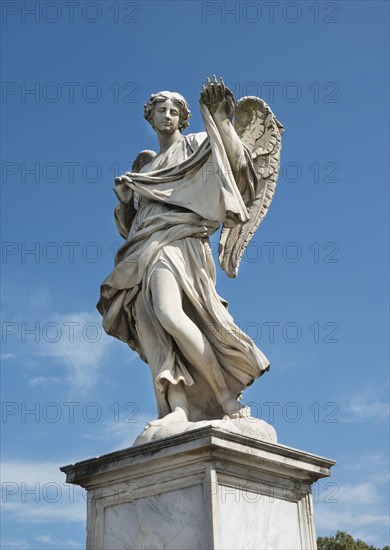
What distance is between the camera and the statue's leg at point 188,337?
7.21 meters

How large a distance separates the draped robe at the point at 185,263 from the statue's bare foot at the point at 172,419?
230mm

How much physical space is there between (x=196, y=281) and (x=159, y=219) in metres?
0.75

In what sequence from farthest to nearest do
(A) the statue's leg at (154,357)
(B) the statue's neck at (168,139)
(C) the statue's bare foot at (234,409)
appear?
1. (B) the statue's neck at (168,139)
2. (C) the statue's bare foot at (234,409)
3. (A) the statue's leg at (154,357)

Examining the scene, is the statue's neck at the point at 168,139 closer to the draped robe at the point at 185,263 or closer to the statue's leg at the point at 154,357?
the draped robe at the point at 185,263

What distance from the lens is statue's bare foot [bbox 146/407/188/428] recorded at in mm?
6902

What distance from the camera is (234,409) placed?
23.8 feet

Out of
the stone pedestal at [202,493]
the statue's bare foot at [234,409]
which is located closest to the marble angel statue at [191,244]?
the statue's bare foot at [234,409]

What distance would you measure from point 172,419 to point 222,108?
305 centimetres

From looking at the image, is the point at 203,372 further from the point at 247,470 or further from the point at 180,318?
the point at 247,470

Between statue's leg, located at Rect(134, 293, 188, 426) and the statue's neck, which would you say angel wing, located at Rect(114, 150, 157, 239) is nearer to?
the statue's neck

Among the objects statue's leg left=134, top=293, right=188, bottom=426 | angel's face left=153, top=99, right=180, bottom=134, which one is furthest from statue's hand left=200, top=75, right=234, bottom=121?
statue's leg left=134, top=293, right=188, bottom=426

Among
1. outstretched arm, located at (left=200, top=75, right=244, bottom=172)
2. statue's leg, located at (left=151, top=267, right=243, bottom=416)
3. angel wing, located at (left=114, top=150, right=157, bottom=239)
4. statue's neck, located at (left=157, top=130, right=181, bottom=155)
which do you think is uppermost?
statue's neck, located at (left=157, top=130, right=181, bottom=155)

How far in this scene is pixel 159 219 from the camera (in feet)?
26.0

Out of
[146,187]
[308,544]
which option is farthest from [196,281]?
[308,544]
